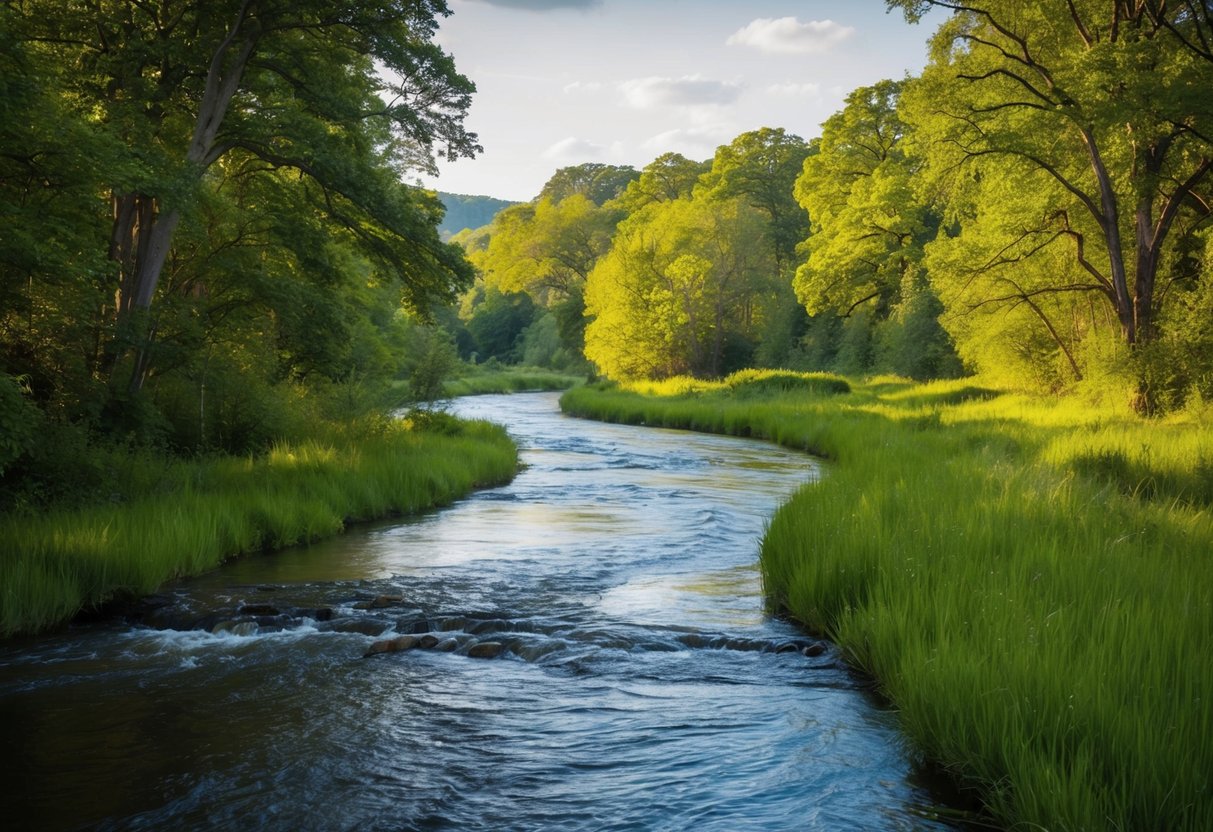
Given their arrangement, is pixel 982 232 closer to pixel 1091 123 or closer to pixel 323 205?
pixel 1091 123

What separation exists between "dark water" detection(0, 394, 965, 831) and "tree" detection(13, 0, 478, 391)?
5.79 metres

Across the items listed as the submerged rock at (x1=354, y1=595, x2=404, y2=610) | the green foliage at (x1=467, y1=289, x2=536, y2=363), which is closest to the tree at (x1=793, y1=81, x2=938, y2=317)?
the submerged rock at (x1=354, y1=595, x2=404, y2=610)

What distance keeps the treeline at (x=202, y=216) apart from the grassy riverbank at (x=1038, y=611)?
26.6 feet

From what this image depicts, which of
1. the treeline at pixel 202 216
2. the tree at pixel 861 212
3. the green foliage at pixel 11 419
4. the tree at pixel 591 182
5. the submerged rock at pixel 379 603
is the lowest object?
the submerged rock at pixel 379 603

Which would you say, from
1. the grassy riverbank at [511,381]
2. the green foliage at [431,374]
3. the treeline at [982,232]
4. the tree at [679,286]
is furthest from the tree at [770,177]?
the green foliage at [431,374]

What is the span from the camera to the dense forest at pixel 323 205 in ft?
33.1

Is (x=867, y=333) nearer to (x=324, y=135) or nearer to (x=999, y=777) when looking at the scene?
(x=324, y=135)

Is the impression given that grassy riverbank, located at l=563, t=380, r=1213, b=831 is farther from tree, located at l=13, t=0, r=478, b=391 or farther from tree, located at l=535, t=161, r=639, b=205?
tree, located at l=535, t=161, r=639, b=205

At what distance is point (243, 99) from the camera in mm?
15695

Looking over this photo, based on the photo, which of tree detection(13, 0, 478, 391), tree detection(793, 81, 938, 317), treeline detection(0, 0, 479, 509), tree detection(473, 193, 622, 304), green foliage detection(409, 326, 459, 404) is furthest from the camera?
tree detection(473, 193, 622, 304)

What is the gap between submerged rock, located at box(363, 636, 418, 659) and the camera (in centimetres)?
751

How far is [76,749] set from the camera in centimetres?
541

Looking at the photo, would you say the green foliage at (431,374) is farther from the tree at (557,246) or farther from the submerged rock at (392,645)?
the tree at (557,246)

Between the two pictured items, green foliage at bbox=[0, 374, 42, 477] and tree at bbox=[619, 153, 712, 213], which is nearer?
green foliage at bbox=[0, 374, 42, 477]
